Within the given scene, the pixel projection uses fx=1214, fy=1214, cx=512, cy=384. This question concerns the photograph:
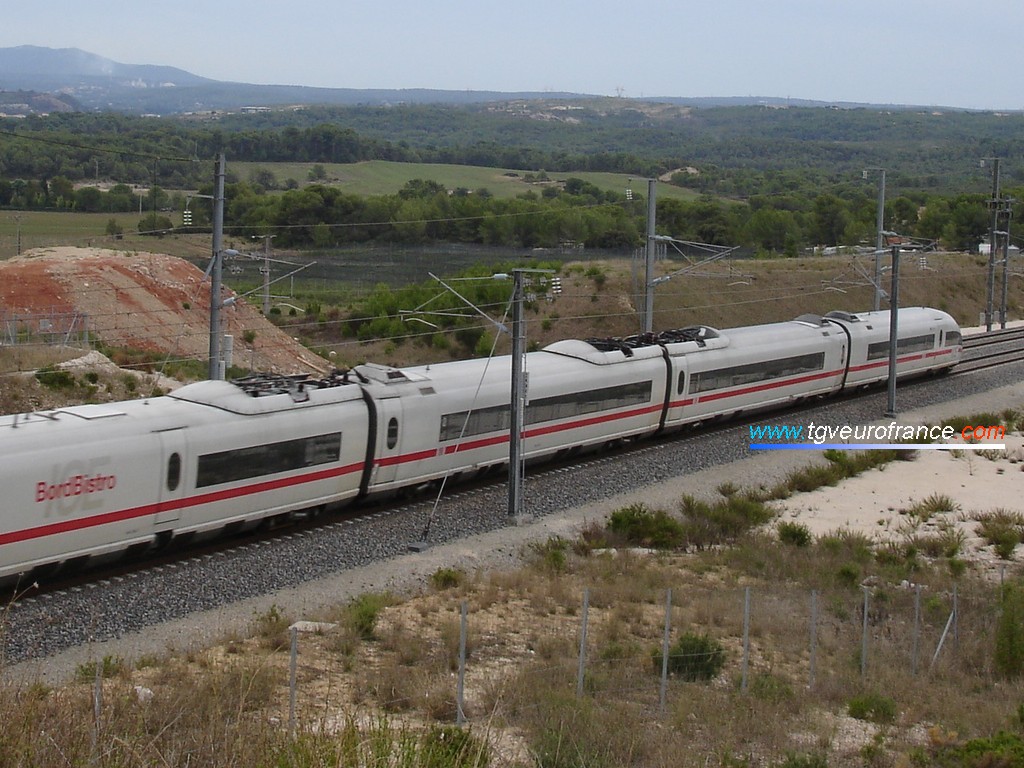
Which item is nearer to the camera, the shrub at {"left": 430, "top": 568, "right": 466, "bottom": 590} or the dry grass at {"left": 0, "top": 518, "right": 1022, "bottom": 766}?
the dry grass at {"left": 0, "top": 518, "right": 1022, "bottom": 766}

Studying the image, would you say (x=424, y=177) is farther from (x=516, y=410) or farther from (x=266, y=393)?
(x=266, y=393)

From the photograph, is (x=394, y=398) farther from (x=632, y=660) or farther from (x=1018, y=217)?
(x=1018, y=217)

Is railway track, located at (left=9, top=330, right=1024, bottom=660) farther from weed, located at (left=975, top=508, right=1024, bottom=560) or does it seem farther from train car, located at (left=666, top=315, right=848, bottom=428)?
weed, located at (left=975, top=508, right=1024, bottom=560)

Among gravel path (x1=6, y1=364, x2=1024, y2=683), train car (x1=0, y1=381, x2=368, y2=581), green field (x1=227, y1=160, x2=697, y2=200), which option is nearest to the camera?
gravel path (x1=6, y1=364, x2=1024, y2=683)

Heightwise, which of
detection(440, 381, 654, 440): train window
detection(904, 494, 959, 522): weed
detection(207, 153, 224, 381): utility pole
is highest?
detection(207, 153, 224, 381): utility pole

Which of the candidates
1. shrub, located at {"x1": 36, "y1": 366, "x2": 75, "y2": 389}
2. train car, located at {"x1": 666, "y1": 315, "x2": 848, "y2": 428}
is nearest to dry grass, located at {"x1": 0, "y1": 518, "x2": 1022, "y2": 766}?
train car, located at {"x1": 666, "y1": 315, "x2": 848, "y2": 428}

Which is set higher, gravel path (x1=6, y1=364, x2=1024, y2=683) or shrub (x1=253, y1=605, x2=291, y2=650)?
shrub (x1=253, y1=605, x2=291, y2=650)

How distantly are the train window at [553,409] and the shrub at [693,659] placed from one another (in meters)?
9.70

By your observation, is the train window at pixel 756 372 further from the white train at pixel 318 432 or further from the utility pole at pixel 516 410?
the utility pole at pixel 516 410

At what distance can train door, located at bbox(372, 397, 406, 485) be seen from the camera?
22.9 metres

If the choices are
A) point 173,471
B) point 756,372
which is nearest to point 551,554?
point 173,471

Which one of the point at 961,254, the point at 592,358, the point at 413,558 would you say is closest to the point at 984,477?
the point at 592,358

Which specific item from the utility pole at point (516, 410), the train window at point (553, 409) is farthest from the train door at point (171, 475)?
the utility pole at point (516, 410)

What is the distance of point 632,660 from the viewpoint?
15328 mm
